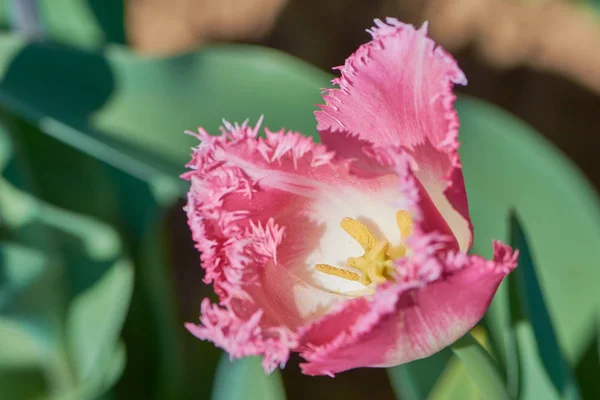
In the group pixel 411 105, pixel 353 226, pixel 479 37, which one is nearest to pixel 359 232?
pixel 353 226

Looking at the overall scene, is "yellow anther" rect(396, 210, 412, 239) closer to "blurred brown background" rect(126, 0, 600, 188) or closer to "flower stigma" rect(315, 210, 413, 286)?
"flower stigma" rect(315, 210, 413, 286)

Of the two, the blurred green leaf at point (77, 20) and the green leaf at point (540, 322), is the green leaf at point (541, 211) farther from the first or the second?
the blurred green leaf at point (77, 20)

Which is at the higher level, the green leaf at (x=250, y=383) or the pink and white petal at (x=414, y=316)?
the pink and white petal at (x=414, y=316)

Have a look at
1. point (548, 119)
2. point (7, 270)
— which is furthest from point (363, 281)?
point (548, 119)

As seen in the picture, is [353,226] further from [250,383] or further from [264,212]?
[250,383]

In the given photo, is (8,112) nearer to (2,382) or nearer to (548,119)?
(2,382)

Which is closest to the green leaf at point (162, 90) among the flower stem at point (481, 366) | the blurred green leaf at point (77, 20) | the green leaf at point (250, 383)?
the blurred green leaf at point (77, 20)

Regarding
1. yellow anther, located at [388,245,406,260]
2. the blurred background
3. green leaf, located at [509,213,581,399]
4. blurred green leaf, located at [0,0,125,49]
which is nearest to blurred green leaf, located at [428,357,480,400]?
the blurred background
